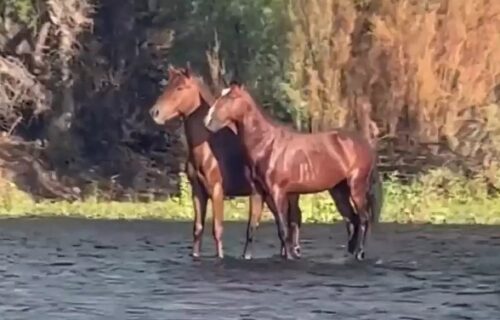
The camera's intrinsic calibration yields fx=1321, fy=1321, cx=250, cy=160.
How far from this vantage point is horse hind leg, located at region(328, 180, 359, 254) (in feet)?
39.0

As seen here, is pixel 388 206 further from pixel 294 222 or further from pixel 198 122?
pixel 198 122

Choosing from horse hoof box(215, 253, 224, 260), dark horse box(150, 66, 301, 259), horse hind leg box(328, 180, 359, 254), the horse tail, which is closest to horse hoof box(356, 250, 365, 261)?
horse hind leg box(328, 180, 359, 254)

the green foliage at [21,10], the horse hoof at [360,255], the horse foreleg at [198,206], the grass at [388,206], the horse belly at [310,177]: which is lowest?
the grass at [388,206]

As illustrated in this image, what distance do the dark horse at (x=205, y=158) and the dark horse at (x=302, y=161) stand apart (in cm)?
21

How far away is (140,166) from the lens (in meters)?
21.5

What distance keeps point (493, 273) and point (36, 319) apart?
161 inches

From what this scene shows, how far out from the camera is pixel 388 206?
1712 centimetres

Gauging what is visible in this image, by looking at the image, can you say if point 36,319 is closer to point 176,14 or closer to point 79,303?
point 79,303

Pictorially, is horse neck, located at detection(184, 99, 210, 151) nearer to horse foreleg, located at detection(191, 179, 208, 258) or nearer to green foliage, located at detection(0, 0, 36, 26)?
horse foreleg, located at detection(191, 179, 208, 258)

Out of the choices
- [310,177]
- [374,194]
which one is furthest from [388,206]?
[310,177]

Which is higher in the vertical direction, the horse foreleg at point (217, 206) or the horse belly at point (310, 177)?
the horse belly at point (310, 177)

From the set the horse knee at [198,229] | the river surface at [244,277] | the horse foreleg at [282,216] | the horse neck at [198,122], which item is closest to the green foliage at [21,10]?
the river surface at [244,277]

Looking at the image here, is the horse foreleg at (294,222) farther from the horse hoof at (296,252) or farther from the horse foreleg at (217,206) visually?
the horse foreleg at (217,206)

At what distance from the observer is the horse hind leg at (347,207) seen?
11.9m
